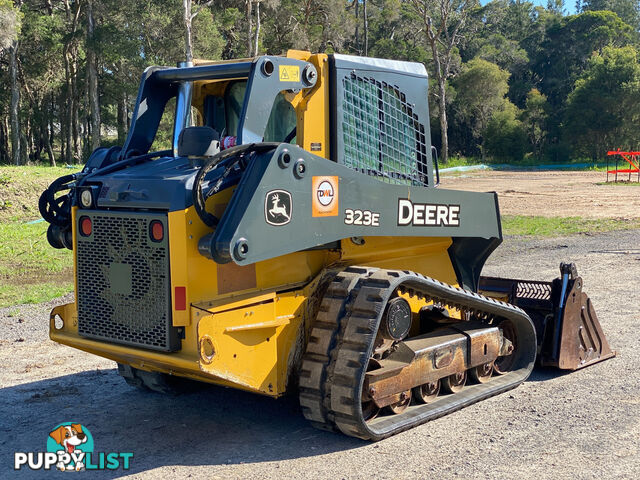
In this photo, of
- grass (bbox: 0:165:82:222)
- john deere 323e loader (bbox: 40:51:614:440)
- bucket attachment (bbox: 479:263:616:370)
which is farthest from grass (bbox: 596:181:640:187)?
john deere 323e loader (bbox: 40:51:614:440)

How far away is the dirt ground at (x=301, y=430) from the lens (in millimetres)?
4871

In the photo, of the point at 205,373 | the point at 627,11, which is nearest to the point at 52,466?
the point at 205,373

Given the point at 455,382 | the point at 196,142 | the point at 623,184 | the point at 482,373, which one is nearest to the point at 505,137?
the point at 623,184

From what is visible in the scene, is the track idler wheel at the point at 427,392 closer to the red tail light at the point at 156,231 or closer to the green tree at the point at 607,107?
the red tail light at the point at 156,231

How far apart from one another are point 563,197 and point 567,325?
22862 mm

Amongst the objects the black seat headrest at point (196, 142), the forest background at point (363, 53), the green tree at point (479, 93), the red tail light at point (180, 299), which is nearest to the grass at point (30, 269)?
the black seat headrest at point (196, 142)

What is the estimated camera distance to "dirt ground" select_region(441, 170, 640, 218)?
23234 millimetres

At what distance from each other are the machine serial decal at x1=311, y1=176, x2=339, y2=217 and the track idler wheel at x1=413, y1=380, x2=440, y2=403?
5.37 ft

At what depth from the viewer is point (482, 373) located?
21.5 ft

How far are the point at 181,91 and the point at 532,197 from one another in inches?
966

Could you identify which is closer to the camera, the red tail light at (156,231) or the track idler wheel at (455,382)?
the red tail light at (156,231)

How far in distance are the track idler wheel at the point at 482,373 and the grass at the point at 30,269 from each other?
6436 mm

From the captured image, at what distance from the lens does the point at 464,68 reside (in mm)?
62094

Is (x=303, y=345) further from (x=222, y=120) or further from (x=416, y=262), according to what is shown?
(x=222, y=120)
